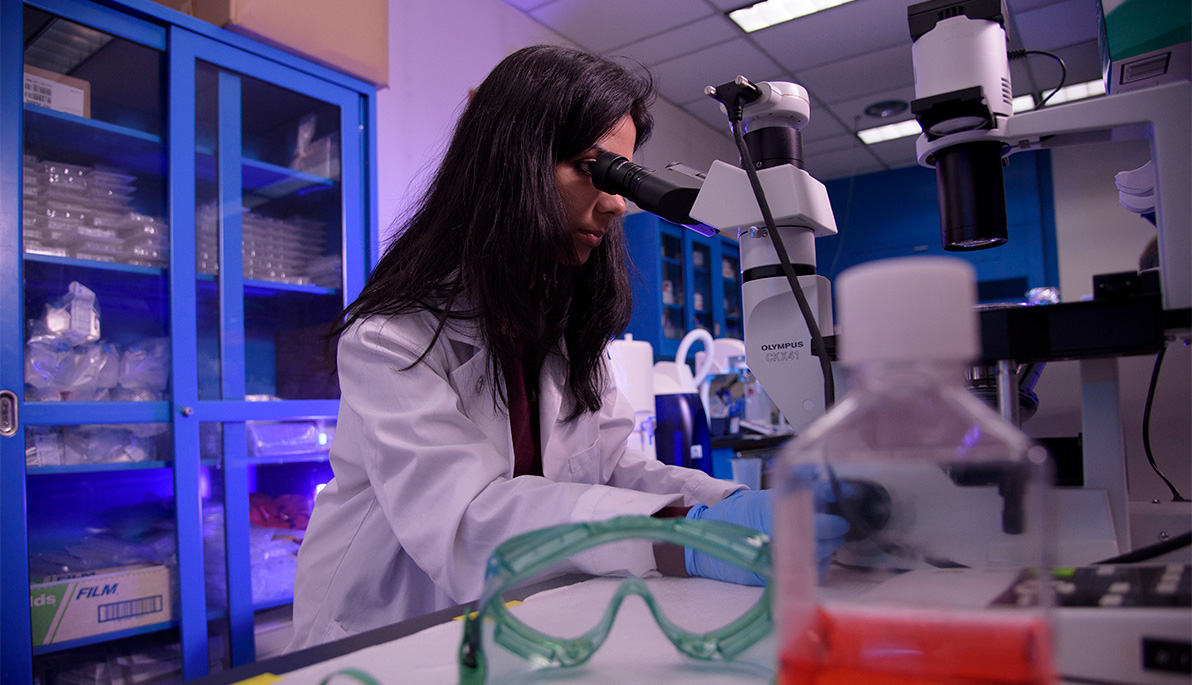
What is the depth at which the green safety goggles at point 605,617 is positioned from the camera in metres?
0.32

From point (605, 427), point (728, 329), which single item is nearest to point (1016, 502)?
point (605, 427)

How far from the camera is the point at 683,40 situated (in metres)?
3.39

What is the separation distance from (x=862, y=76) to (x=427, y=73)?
2.39 m

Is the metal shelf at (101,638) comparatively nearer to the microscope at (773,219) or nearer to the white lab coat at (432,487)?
the white lab coat at (432,487)

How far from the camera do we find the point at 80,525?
1643 mm

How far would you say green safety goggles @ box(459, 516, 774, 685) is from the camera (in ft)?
1.04

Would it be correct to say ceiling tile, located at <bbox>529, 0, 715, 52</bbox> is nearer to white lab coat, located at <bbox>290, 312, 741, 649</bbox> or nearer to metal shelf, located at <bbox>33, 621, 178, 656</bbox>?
white lab coat, located at <bbox>290, 312, 741, 649</bbox>

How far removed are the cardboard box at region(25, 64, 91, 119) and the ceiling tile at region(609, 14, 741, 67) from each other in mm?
2155

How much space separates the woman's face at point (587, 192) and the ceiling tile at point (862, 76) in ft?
9.81

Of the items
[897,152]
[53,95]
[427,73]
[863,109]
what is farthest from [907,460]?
Result: [897,152]

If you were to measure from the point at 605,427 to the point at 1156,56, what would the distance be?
0.89 meters

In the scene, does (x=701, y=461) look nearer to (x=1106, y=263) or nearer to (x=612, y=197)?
(x=612, y=197)

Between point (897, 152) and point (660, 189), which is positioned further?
point (897, 152)

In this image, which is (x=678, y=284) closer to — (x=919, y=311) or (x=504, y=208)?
(x=504, y=208)
